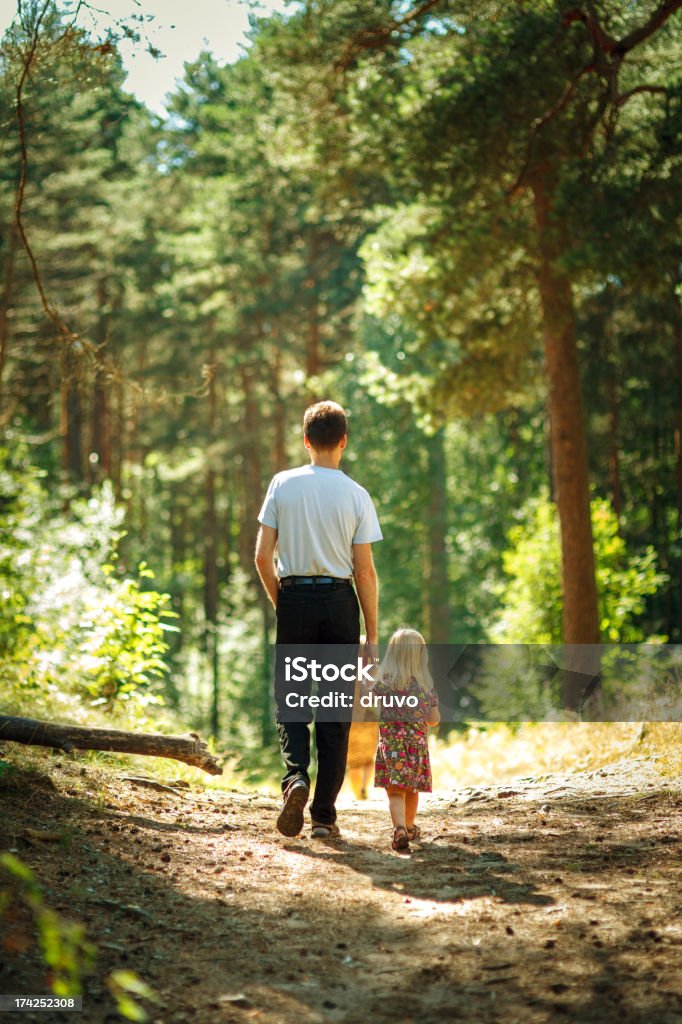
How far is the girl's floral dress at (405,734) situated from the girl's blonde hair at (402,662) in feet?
0.12

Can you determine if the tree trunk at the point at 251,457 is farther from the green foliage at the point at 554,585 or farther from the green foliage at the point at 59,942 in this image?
the green foliage at the point at 59,942

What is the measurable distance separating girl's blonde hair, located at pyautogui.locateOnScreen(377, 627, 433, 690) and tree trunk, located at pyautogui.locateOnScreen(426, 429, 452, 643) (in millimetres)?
21261

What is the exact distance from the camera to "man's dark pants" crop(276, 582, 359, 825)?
5.71 metres

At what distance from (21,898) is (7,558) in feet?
24.1

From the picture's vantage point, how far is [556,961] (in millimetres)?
3615

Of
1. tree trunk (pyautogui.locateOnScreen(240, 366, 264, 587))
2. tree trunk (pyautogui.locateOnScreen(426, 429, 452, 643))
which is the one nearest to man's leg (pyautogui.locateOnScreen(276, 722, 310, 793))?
tree trunk (pyautogui.locateOnScreen(426, 429, 452, 643))

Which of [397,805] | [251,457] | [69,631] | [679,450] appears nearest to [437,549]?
[251,457]

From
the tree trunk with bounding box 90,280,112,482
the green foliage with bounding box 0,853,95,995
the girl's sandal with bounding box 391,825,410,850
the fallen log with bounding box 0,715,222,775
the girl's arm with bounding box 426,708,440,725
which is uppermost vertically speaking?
the tree trunk with bounding box 90,280,112,482

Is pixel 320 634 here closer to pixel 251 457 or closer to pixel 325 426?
pixel 325 426

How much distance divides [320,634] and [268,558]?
519mm

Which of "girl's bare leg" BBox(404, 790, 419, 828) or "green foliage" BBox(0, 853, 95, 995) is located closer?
"green foliage" BBox(0, 853, 95, 995)

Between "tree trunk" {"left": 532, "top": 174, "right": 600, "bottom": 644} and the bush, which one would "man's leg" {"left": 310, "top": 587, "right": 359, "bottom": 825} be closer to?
the bush

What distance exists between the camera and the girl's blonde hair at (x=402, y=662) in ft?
19.6

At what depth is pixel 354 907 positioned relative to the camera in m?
Answer: 4.43
